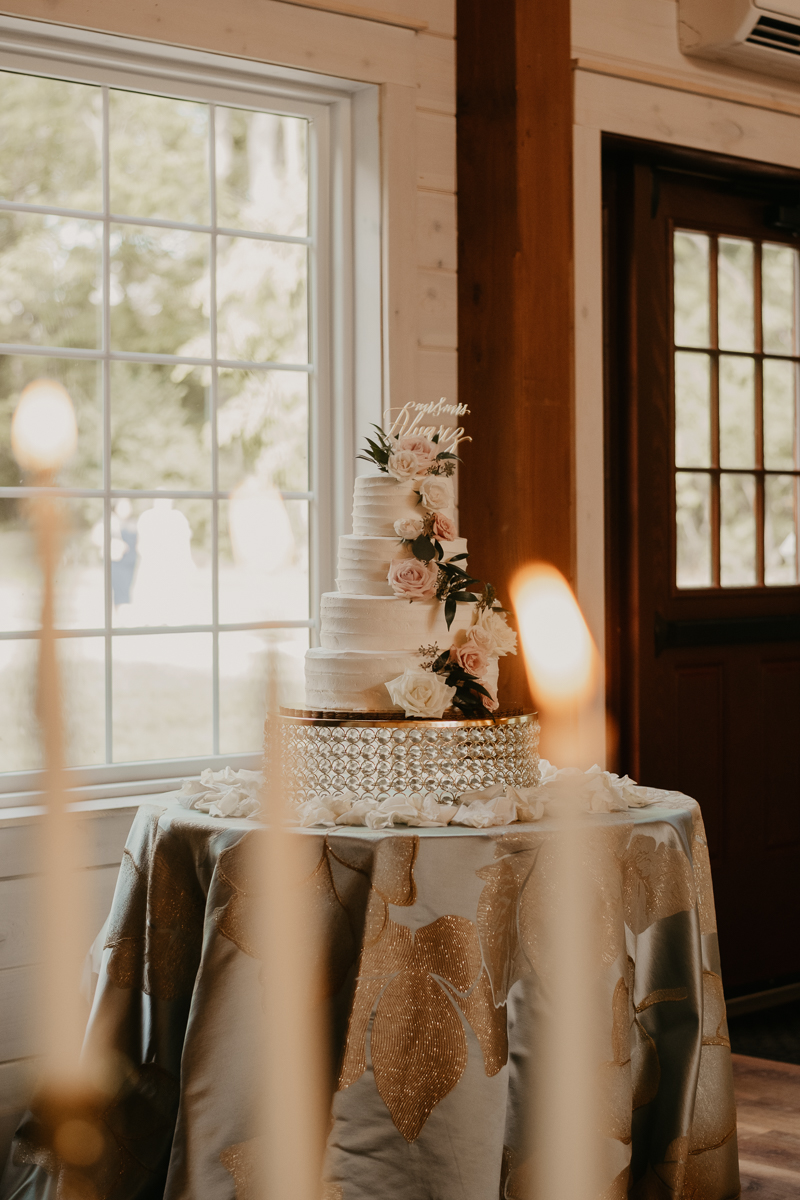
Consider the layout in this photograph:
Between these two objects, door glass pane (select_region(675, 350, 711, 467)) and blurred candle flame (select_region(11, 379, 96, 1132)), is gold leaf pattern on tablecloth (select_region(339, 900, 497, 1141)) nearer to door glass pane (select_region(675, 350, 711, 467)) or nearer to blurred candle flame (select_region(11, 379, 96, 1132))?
blurred candle flame (select_region(11, 379, 96, 1132))

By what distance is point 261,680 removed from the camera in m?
0.36

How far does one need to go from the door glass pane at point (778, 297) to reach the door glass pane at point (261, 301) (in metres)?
1.35

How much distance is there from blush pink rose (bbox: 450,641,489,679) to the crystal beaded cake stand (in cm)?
8

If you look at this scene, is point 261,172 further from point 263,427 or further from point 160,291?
point 263,427

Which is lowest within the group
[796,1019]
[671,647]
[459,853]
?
[796,1019]

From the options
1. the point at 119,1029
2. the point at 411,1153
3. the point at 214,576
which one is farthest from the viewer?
the point at 214,576

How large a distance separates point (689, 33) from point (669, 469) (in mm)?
1030

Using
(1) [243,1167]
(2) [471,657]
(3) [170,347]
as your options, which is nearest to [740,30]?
(3) [170,347]

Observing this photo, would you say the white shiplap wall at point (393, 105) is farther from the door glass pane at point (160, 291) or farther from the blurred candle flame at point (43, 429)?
the blurred candle flame at point (43, 429)

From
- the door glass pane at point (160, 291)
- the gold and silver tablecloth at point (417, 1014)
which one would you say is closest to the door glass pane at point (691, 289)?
the door glass pane at point (160, 291)

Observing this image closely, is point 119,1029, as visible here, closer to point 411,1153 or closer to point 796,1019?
point 411,1153

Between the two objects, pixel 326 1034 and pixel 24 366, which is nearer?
pixel 326 1034

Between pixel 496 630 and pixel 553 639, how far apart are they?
2.87ft

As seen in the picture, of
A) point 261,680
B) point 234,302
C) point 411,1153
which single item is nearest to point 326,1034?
point 411,1153
